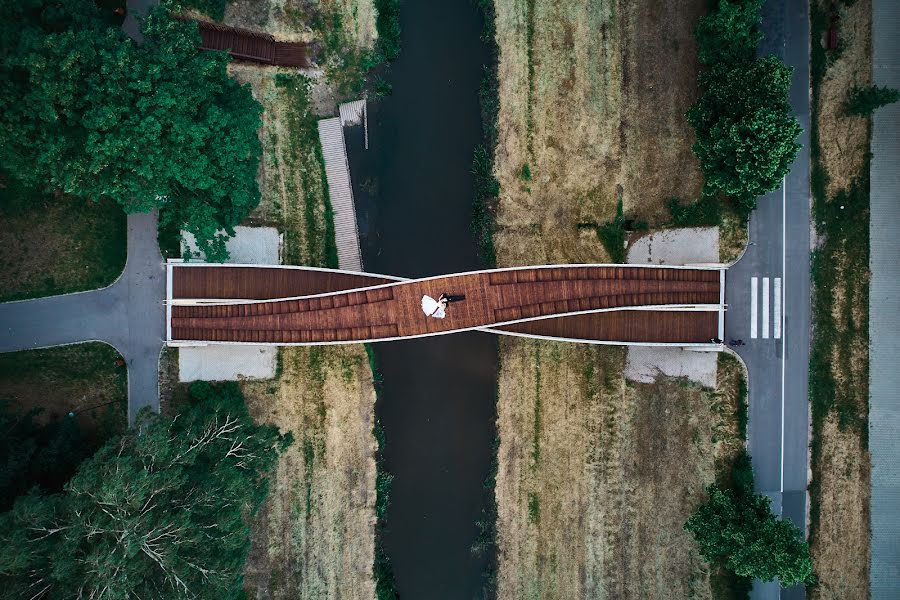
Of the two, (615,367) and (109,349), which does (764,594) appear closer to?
(615,367)

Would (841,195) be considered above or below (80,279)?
above

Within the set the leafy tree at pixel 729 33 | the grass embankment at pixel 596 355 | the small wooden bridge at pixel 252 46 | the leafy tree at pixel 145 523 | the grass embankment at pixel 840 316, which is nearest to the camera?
the leafy tree at pixel 145 523

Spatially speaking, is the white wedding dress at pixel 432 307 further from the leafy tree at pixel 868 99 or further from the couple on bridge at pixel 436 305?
the leafy tree at pixel 868 99

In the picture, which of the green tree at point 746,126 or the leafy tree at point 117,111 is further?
the green tree at point 746,126

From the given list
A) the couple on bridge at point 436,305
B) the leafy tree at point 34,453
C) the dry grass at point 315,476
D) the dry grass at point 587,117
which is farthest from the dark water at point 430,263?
the leafy tree at point 34,453

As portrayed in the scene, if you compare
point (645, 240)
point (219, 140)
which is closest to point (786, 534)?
point (645, 240)

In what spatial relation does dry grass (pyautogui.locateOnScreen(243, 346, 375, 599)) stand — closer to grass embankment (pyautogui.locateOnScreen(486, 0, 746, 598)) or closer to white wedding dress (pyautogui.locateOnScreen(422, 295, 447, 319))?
white wedding dress (pyautogui.locateOnScreen(422, 295, 447, 319))

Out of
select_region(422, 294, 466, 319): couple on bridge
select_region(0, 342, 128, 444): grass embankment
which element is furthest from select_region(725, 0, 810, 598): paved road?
select_region(0, 342, 128, 444): grass embankment
